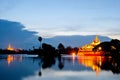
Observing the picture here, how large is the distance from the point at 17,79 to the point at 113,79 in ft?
31.5

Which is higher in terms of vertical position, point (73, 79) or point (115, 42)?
point (115, 42)

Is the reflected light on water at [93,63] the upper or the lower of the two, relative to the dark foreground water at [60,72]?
upper

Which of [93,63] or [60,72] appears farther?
[93,63]

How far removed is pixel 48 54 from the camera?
134250mm

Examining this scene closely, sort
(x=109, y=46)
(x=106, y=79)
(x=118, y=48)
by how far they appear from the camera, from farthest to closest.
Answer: (x=109, y=46) → (x=118, y=48) → (x=106, y=79)

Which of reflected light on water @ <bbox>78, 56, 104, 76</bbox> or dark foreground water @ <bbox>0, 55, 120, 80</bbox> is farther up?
reflected light on water @ <bbox>78, 56, 104, 76</bbox>

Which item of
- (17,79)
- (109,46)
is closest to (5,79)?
(17,79)

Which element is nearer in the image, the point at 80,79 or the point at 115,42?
the point at 80,79

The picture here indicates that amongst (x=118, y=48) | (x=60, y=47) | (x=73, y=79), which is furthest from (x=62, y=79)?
(x=60, y=47)

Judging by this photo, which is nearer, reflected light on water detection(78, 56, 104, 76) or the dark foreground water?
the dark foreground water

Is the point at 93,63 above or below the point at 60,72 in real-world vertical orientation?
above

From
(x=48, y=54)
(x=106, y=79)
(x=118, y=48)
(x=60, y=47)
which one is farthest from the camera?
(x=60, y=47)

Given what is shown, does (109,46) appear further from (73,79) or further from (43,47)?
(73,79)

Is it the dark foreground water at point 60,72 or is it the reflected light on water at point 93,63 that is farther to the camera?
the reflected light on water at point 93,63
